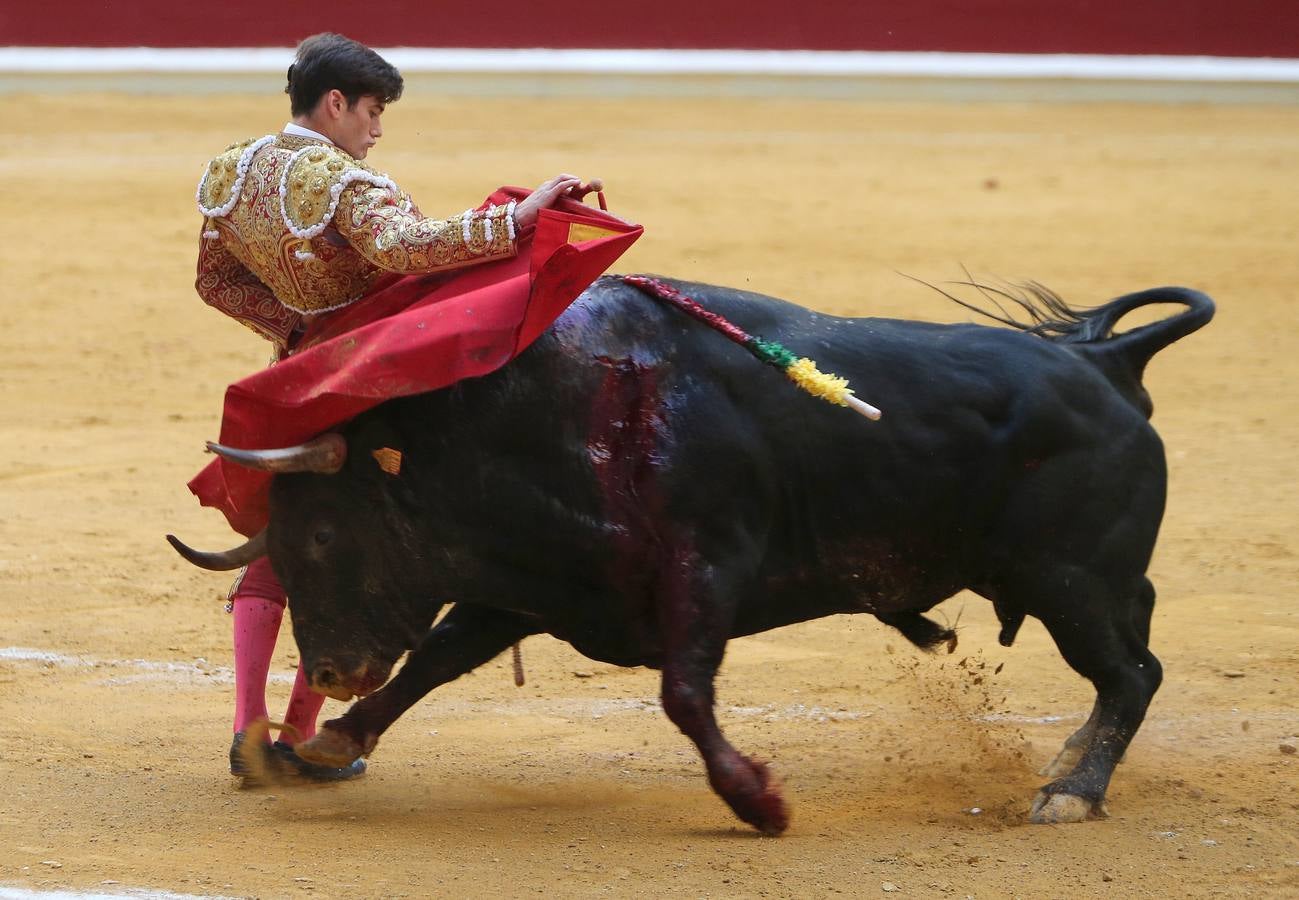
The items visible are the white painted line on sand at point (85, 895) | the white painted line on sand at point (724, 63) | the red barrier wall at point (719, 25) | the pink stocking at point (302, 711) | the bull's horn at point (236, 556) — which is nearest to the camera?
the white painted line on sand at point (85, 895)

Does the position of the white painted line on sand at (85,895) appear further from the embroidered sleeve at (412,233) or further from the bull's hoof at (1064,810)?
the bull's hoof at (1064,810)

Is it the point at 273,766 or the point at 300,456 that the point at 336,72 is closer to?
the point at 300,456

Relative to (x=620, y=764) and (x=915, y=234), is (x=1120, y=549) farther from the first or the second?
(x=915, y=234)

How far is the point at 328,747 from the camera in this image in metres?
3.21

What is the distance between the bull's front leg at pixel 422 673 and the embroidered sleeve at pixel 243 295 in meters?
0.58

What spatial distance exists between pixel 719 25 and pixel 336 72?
12.2 metres

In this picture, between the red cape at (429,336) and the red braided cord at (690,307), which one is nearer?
the red cape at (429,336)

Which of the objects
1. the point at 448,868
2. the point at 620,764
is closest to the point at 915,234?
the point at 620,764

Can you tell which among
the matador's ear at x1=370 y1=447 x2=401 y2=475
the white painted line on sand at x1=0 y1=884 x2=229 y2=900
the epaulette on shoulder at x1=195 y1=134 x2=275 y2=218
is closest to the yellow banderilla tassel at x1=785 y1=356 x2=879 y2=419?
the matador's ear at x1=370 y1=447 x2=401 y2=475

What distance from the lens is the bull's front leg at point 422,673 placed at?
322 cm

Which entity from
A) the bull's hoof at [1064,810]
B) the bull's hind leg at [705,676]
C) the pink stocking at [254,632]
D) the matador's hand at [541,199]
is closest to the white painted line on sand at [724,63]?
the pink stocking at [254,632]

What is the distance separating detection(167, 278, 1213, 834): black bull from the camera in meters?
3.03

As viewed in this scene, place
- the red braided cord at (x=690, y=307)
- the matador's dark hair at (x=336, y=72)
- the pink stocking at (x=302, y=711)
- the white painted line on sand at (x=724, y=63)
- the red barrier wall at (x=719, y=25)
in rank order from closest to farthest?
the matador's dark hair at (x=336, y=72), the red braided cord at (x=690, y=307), the pink stocking at (x=302, y=711), the white painted line on sand at (x=724, y=63), the red barrier wall at (x=719, y=25)

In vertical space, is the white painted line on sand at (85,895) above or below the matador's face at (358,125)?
below
